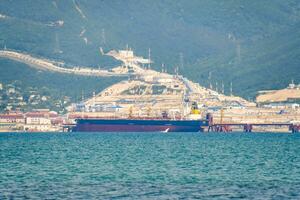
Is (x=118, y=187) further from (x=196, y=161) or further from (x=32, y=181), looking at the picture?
(x=196, y=161)

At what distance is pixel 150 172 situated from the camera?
345 ft

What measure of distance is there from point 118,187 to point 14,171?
13911 mm

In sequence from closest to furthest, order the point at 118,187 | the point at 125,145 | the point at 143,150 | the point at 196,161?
the point at 118,187 → the point at 196,161 → the point at 143,150 → the point at 125,145

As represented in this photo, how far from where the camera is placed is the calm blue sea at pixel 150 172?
9144 centimetres

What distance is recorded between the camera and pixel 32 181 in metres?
98.2

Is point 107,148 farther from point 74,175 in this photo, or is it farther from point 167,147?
point 74,175

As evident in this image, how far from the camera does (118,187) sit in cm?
9450

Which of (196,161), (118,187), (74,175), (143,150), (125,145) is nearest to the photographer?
(118,187)

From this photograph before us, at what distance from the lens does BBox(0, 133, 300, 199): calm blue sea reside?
91.4m

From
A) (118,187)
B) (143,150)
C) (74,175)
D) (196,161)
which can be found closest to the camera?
(118,187)

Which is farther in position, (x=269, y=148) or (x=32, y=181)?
(x=269, y=148)

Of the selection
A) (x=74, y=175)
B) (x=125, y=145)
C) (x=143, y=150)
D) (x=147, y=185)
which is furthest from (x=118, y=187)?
(x=125, y=145)

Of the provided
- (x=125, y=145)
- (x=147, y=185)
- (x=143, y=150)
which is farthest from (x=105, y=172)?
(x=125, y=145)

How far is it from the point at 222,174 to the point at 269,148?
41803mm
